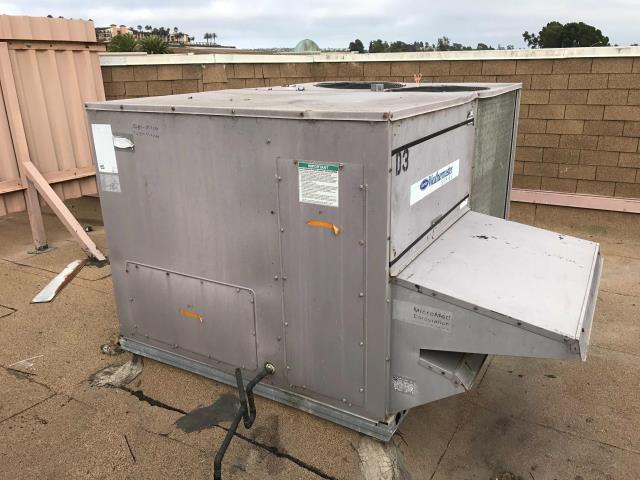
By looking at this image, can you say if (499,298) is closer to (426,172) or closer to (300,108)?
(426,172)

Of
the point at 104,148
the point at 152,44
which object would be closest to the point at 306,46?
the point at 104,148

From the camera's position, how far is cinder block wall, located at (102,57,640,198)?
19.0 feet

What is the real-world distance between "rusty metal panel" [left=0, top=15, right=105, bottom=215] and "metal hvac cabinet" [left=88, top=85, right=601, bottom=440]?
113 inches

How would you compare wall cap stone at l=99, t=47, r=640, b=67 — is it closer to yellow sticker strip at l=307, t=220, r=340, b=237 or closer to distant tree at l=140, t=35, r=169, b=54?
yellow sticker strip at l=307, t=220, r=340, b=237

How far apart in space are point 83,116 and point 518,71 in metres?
5.14

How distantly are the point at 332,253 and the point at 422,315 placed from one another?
52 centimetres

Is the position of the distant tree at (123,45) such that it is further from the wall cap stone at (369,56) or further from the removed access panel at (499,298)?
the removed access panel at (499,298)

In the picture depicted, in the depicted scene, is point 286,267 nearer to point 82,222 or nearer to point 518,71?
point 518,71

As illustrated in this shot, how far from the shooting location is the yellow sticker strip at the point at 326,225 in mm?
2447

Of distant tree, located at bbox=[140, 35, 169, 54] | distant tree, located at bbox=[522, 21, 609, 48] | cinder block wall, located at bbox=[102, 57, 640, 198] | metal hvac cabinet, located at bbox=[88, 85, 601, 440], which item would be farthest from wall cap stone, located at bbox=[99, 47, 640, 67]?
distant tree, located at bbox=[522, 21, 609, 48]

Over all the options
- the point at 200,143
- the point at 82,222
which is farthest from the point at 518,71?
the point at 82,222

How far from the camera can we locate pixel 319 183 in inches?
95.1

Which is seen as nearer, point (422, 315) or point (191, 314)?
point (422, 315)

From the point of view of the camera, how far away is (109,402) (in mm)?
3115
